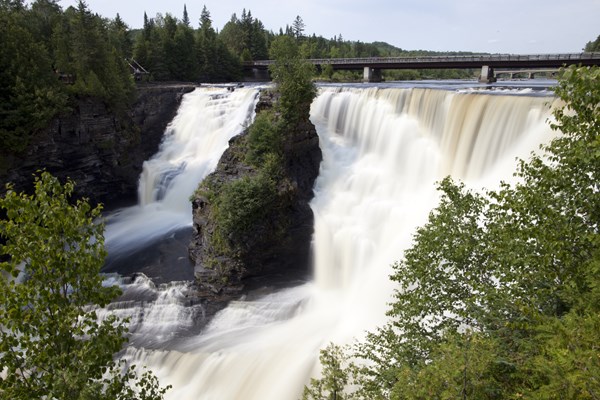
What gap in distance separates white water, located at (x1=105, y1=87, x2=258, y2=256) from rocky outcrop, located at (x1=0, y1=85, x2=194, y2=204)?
1.54 metres

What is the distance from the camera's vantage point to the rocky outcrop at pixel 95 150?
96.5 ft

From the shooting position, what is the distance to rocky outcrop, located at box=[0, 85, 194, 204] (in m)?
29.4

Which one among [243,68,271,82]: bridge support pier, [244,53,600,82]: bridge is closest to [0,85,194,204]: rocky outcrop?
[244,53,600,82]: bridge

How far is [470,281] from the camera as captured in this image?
9039 mm

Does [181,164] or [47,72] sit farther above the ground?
[47,72]

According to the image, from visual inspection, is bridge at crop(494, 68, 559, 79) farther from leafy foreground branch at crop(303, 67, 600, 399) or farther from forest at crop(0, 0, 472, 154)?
leafy foreground branch at crop(303, 67, 600, 399)

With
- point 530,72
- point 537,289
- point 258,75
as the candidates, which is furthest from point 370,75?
point 537,289

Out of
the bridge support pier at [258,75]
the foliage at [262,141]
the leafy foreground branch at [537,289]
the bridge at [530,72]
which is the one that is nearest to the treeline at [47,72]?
the foliage at [262,141]

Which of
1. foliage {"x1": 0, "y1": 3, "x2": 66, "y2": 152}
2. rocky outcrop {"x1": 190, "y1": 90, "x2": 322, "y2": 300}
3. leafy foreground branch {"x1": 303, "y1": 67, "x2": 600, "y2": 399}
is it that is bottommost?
rocky outcrop {"x1": 190, "y1": 90, "x2": 322, "y2": 300}

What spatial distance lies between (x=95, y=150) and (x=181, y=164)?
7.36 meters

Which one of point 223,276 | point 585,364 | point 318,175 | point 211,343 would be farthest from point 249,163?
point 585,364

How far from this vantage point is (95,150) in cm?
3394

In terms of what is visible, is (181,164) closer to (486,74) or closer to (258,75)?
(486,74)

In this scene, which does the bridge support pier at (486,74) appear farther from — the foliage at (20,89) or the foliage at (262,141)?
the foliage at (20,89)
